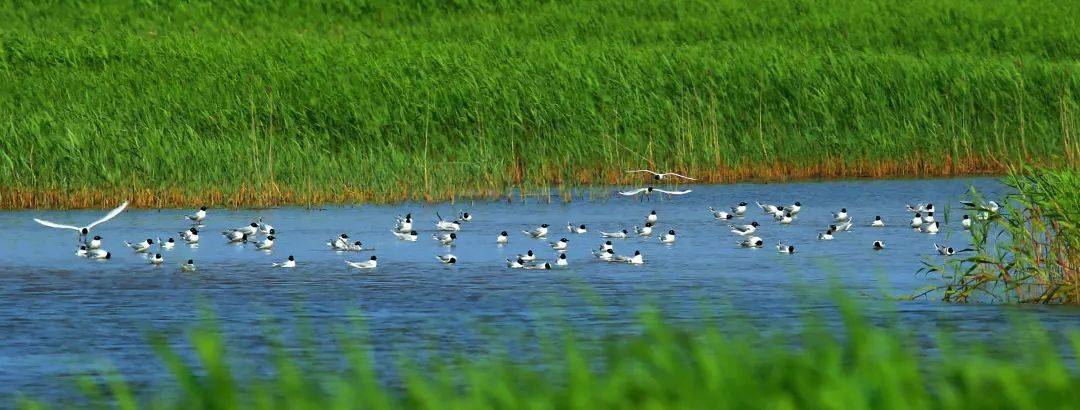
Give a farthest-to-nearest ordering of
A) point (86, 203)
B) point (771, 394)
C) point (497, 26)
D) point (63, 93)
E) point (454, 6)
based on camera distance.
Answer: point (454, 6)
point (497, 26)
point (63, 93)
point (86, 203)
point (771, 394)

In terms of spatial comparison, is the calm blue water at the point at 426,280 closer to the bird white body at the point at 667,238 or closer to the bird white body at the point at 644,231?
the bird white body at the point at 667,238

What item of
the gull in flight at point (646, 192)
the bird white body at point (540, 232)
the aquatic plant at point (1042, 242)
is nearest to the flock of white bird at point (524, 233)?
the bird white body at point (540, 232)

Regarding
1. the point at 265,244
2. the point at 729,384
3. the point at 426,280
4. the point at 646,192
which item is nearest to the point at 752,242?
the point at 426,280

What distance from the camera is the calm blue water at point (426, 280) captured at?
520 inches

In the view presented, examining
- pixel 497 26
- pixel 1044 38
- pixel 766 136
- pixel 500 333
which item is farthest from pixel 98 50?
pixel 500 333

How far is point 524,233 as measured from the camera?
72.7ft

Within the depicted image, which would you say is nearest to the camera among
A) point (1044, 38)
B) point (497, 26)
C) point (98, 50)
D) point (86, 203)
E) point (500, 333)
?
point (500, 333)

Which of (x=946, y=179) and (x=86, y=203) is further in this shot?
(x=946, y=179)

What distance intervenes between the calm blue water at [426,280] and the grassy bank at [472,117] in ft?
2.94

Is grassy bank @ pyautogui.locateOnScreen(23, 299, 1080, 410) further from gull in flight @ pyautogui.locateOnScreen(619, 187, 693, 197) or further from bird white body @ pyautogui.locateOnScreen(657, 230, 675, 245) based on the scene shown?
gull in flight @ pyautogui.locateOnScreen(619, 187, 693, 197)

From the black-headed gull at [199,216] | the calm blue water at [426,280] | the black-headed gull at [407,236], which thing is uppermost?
the black-headed gull at [199,216]

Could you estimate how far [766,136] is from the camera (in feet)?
94.5

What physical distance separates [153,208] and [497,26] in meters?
21.0

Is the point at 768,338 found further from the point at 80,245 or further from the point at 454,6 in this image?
the point at 454,6
